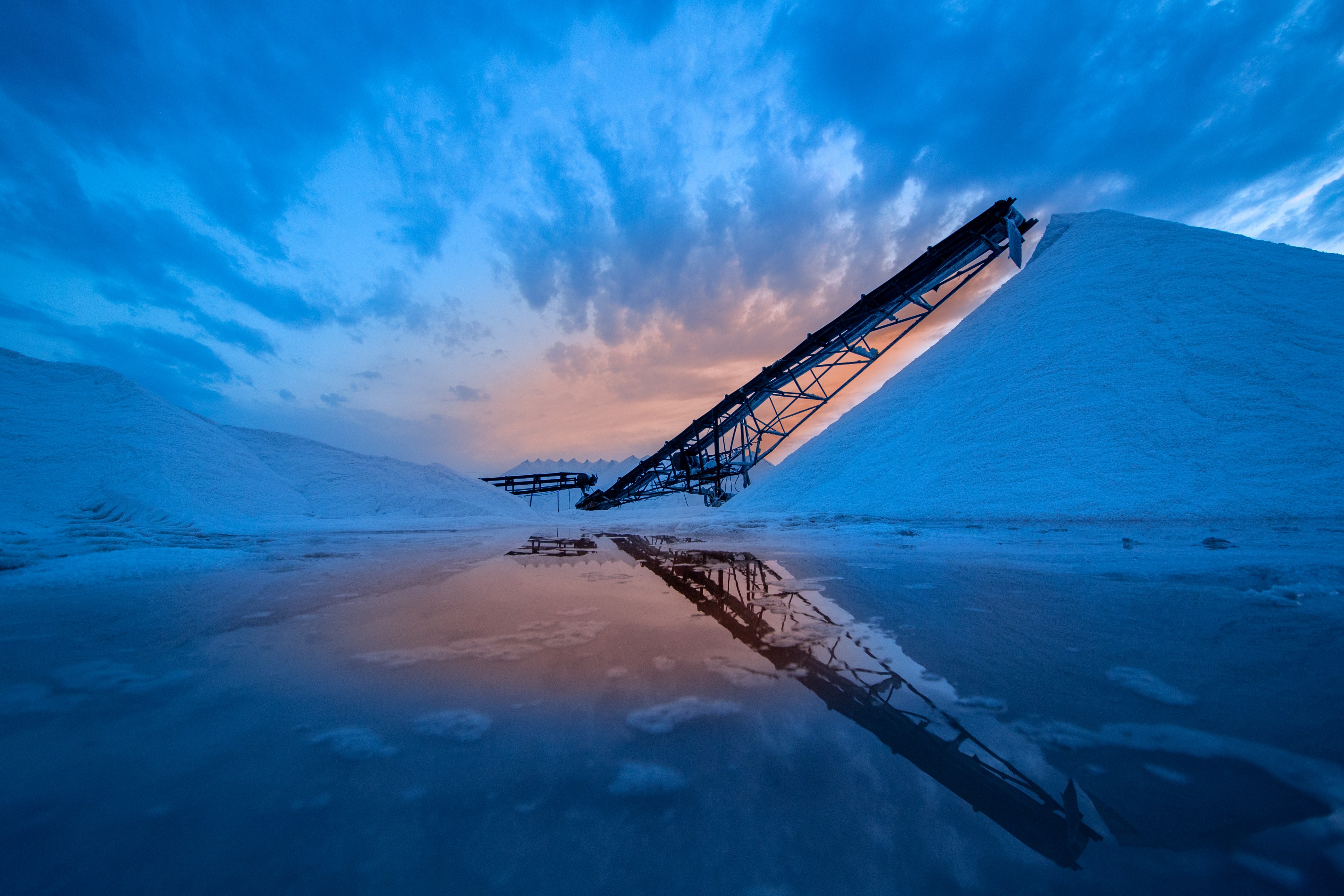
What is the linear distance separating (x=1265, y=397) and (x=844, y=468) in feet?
18.7

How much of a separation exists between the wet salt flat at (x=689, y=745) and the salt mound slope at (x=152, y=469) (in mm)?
6535

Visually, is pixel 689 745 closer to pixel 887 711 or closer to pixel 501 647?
pixel 887 711

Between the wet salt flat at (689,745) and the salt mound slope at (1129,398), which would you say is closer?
the wet salt flat at (689,745)

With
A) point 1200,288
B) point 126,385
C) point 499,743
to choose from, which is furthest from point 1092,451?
point 126,385

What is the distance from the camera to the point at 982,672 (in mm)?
1732

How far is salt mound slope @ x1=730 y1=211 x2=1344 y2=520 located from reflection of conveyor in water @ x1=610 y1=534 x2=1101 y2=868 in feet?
18.2

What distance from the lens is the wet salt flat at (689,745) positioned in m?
0.86

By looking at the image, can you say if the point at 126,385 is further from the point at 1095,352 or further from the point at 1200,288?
the point at 1200,288

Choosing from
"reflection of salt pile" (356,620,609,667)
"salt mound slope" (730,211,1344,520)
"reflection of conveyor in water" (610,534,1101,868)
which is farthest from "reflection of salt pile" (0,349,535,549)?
"salt mound slope" (730,211,1344,520)

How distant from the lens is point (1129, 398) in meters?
6.43

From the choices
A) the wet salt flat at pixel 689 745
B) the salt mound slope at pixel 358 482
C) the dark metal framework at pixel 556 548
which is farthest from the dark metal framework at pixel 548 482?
the wet salt flat at pixel 689 745

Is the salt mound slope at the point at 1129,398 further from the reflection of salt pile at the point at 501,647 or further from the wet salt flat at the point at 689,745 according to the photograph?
the reflection of salt pile at the point at 501,647

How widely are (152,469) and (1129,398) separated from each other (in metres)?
16.2

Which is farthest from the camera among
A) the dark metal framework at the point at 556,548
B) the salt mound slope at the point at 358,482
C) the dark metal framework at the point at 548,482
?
the dark metal framework at the point at 548,482
